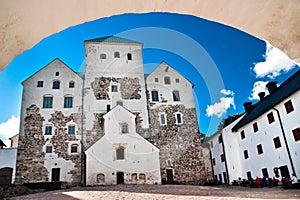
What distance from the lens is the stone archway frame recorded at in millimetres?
1777

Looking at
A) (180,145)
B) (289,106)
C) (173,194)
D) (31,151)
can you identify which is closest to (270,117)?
(289,106)

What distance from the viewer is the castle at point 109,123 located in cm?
2262

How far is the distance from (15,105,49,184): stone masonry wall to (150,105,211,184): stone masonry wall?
36.4 feet

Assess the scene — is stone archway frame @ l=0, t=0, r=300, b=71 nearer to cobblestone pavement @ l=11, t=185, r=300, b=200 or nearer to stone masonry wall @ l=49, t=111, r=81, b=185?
cobblestone pavement @ l=11, t=185, r=300, b=200

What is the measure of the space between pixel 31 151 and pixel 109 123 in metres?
7.54

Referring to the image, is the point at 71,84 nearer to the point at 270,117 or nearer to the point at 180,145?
the point at 180,145

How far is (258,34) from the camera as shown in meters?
2.33

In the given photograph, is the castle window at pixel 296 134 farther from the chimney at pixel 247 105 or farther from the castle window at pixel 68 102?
the castle window at pixel 68 102

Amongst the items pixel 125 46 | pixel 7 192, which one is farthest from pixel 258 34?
pixel 125 46

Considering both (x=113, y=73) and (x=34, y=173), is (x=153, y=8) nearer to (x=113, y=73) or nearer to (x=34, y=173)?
(x=34, y=173)

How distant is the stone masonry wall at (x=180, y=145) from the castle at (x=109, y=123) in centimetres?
10

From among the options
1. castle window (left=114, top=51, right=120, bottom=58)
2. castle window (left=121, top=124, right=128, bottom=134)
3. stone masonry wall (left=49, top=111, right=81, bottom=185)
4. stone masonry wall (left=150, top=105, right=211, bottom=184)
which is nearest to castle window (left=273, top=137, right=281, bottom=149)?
stone masonry wall (left=150, top=105, right=211, bottom=184)

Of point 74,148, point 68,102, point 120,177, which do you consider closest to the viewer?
point 120,177

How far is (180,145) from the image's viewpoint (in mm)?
26594
